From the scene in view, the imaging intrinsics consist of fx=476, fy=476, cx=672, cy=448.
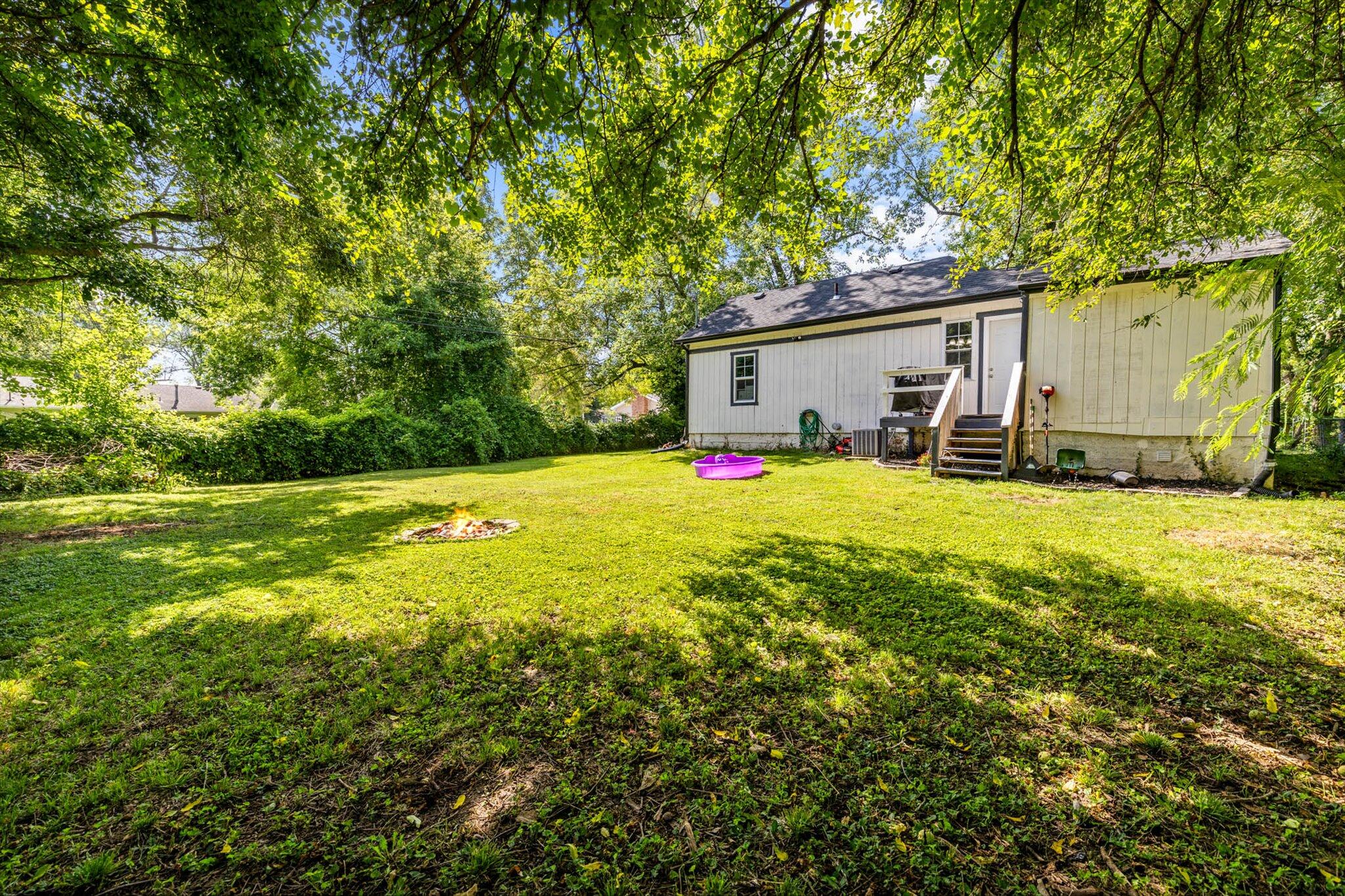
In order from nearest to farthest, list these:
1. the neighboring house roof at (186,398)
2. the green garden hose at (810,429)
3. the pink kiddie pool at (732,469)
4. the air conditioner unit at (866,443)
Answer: the pink kiddie pool at (732,469) < the air conditioner unit at (866,443) < the green garden hose at (810,429) < the neighboring house roof at (186,398)

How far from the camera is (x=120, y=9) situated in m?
3.99

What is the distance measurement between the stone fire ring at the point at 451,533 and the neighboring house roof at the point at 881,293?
8284mm

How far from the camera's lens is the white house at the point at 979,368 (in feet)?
25.5

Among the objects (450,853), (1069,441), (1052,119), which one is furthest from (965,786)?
(1069,441)

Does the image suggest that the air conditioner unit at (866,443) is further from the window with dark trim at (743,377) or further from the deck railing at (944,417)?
the window with dark trim at (743,377)

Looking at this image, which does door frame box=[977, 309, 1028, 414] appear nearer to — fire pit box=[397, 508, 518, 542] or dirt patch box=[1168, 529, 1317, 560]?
dirt patch box=[1168, 529, 1317, 560]

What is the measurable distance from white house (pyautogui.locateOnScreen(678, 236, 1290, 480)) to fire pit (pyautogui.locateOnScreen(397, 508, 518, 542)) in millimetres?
7164

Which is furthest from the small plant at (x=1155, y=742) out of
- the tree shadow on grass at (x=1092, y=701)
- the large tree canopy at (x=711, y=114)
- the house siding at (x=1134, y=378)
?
the house siding at (x=1134, y=378)

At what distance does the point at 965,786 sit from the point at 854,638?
1131mm

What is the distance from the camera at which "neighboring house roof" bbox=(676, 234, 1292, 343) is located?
28.4 ft

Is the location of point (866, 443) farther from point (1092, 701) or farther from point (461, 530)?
point (1092, 701)

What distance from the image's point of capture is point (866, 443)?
11578 mm

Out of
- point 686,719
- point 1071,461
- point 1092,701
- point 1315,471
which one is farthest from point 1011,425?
point 686,719

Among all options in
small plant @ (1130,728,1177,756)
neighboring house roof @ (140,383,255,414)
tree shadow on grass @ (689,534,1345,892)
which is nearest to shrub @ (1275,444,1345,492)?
tree shadow on grass @ (689,534,1345,892)
